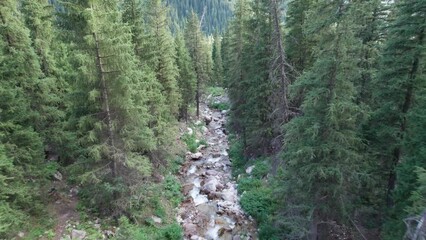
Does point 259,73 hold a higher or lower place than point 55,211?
higher

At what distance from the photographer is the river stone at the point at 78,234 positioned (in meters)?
12.8

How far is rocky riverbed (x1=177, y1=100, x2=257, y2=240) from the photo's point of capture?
51.9 feet

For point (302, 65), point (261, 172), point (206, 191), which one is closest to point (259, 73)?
point (302, 65)

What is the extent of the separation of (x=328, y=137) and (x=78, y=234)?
442 inches

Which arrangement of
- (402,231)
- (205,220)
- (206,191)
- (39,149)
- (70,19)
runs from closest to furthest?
1. (402,231)
2. (70,19)
3. (39,149)
4. (205,220)
5. (206,191)

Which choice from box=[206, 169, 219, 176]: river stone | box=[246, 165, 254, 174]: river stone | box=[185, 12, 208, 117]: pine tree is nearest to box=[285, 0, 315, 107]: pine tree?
box=[246, 165, 254, 174]: river stone

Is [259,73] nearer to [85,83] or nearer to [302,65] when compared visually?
[302,65]

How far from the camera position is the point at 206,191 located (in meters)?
19.8

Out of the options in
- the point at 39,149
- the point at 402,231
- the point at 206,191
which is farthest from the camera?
the point at 206,191

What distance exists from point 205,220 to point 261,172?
17.3 feet

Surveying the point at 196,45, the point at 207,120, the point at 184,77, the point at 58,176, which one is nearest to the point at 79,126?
the point at 58,176

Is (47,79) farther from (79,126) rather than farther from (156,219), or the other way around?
(156,219)

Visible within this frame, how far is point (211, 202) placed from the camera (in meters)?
18.6

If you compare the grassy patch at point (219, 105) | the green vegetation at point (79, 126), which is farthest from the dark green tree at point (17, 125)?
the grassy patch at point (219, 105)
